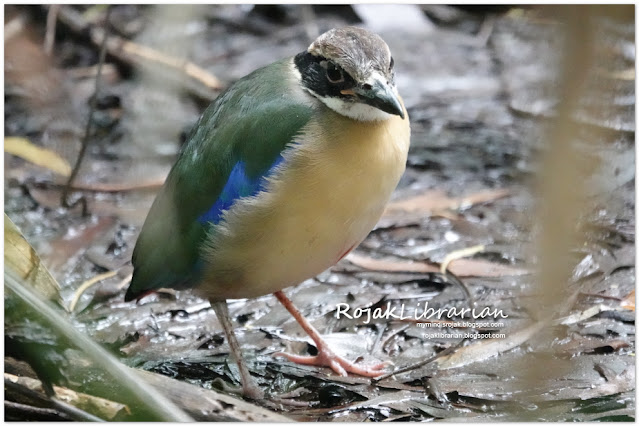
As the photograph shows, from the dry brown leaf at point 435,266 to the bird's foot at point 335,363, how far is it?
808 mm

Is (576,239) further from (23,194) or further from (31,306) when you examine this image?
(23,194)

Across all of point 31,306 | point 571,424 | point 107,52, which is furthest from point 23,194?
point 571,424

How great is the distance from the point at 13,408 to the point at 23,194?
223cm

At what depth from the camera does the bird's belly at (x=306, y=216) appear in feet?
11.1

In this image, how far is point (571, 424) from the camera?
318 centimetres

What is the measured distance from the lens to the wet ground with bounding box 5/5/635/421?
3217 millimetres

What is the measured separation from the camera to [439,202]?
5.27 metres

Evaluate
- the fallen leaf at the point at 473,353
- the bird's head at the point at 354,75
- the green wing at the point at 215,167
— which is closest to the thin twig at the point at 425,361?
the fallen leaf at the point at 473,353

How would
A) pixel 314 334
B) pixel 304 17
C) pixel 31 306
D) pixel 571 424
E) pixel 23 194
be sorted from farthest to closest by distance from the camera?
1. pixel 23 194
2. pixel 304 17
3. pixel 314 334
4. pixel 571 424
5. pixel 31 306

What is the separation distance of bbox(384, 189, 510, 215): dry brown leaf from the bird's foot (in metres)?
1.43

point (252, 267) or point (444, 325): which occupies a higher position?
point (252, 267)

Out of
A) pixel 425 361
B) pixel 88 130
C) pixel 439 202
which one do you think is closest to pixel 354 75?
pixel 425 361

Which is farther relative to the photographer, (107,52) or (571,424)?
(107,52)

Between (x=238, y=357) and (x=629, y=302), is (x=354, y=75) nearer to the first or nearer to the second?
(x=238, y=357)
